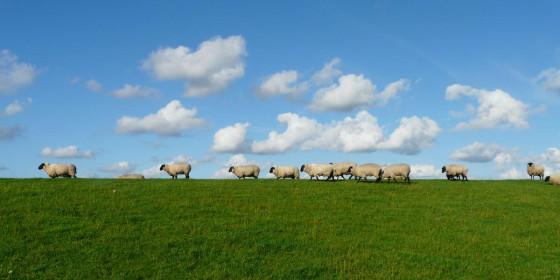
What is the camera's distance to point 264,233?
21625 mm

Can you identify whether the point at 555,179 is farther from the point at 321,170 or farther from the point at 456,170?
the point at 321,170

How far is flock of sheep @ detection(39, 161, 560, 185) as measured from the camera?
39.3 m

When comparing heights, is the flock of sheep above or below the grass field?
above

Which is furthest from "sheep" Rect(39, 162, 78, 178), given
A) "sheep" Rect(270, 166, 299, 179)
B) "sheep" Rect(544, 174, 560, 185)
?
"sheep" Rect(544, 174, 560, 185)

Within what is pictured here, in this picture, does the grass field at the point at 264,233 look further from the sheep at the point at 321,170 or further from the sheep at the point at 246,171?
the sheep at the point at 246,171

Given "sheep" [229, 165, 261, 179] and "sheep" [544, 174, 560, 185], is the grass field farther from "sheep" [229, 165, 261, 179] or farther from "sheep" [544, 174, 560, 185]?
"sheep" [544, 174, 560, 185]

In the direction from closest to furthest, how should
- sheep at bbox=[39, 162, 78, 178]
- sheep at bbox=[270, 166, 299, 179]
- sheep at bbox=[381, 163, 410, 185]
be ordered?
1. sheep at bbox=[381, 163, 410, 185]
2. sheep at bbox=[39, 162, 78, 178]
3. sheep at bbox=[270, 166, 299, 179]

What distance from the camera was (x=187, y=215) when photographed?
2420 cm

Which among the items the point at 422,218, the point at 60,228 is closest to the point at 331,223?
the point at 422,218

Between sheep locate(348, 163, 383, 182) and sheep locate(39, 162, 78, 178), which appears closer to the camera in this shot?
sheep locate(348, 163, 383, 182)

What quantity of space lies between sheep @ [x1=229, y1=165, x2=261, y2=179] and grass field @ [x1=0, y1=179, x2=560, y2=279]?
533 inches

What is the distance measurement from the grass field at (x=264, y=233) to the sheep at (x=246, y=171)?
13.5 m

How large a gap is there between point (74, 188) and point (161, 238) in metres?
13.5

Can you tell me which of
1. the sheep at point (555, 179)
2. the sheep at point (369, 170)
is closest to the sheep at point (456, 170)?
the sheep at point (555, 179)
